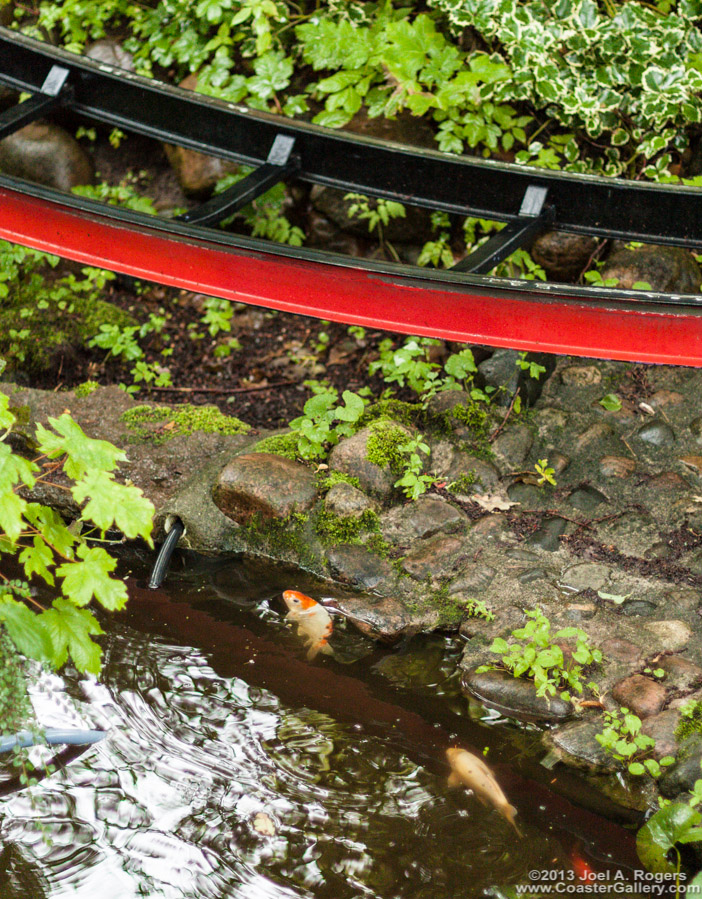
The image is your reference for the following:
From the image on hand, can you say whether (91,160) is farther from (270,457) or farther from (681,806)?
(681,806)

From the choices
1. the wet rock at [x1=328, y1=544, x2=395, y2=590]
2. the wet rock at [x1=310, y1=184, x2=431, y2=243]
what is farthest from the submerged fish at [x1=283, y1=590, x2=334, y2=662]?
the wet rock at [x1=310, y1=184, x2=431, y2=243]

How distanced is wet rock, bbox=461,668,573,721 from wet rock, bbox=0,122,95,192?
4723 millimetres

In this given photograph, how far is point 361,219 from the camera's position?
5.46 m

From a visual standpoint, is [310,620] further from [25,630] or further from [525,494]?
[25,630]

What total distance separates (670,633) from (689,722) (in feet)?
1.56

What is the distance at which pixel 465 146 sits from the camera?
218 inches

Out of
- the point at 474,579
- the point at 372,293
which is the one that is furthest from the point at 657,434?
the point at 372,293

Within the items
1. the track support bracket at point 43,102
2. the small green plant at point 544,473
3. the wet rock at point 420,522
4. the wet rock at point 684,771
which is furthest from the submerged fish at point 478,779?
the track support bracket at point 43,102

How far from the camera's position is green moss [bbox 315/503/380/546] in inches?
152

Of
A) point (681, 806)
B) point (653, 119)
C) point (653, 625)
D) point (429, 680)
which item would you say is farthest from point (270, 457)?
point (653, 119)

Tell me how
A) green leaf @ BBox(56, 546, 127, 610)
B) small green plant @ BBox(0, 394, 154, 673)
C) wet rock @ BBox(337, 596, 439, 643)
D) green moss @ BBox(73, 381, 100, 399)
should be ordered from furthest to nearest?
1. green moss @ BBox(73, 381, 100, 399)
2. wet rock @ BBox(337, 596, 439, 643)
3. green leaf @ BBox(56, 546, 127, 610)
4. small green plant @ BBox(0, 394, 154, 673)

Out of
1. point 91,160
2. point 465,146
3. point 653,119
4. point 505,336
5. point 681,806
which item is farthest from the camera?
point 91,160

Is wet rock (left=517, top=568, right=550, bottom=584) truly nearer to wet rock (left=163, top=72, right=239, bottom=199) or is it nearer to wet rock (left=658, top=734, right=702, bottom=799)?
wet rock (left=658, top=734, right=702, bottom=799)

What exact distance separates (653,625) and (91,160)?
5301 millimetres
